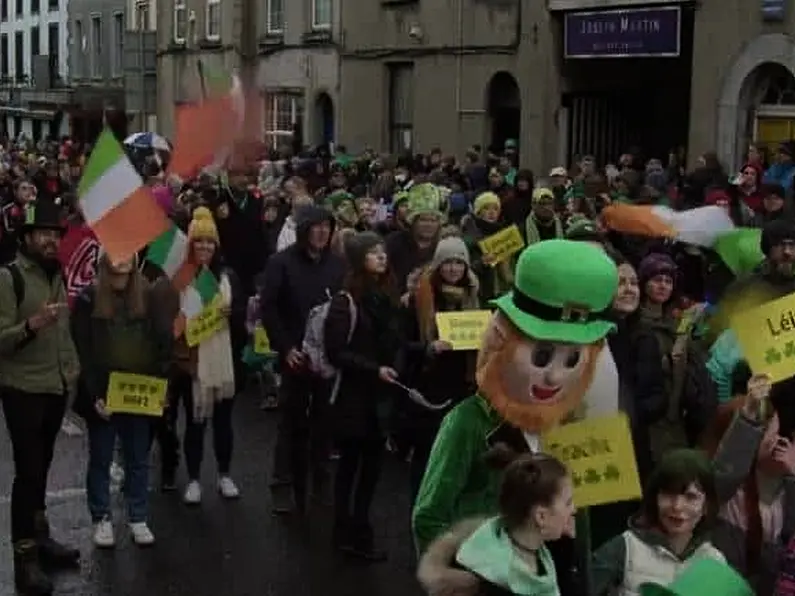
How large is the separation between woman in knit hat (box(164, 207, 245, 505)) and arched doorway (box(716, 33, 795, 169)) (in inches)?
385

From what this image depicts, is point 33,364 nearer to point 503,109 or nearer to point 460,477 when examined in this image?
point 460,477

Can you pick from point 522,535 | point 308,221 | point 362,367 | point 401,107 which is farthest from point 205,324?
point 401,107

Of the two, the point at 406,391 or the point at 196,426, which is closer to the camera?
the point at 406,391

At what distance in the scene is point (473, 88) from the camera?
21953mm

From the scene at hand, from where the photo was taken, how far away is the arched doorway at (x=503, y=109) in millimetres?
21641

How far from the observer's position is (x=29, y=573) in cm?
677

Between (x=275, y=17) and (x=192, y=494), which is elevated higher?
(x=275, y=17)

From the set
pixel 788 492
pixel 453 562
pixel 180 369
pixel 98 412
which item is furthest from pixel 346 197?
pixel 453 562

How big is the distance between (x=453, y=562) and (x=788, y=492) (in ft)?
5.76

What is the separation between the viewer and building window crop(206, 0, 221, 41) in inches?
1223

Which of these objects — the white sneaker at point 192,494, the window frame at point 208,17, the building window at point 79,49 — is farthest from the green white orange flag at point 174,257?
the building window at point 79,49

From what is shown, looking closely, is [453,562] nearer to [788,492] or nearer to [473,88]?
[788,492]

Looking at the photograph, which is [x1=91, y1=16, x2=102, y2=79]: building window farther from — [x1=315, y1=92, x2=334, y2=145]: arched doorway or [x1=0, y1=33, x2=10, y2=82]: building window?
[x1=315, y1=92, x2=334, y2=145]: arched doorway

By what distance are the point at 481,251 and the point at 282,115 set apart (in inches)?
777
